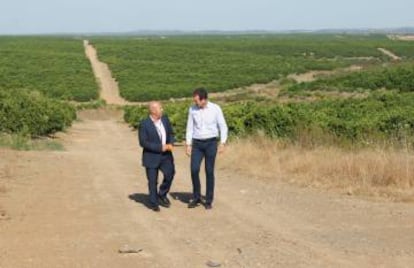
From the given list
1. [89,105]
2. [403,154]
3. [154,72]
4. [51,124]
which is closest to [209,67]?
[154,72]

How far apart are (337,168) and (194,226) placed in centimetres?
381

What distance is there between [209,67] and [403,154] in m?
72.2

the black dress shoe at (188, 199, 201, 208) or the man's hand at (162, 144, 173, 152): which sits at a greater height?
the man's hand at (162, 144, 173, 152)

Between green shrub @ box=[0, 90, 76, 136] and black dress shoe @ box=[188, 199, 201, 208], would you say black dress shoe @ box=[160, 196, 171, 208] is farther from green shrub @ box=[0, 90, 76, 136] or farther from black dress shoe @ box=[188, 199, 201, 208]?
green shrub @ box=[0, 90, 76, 136]

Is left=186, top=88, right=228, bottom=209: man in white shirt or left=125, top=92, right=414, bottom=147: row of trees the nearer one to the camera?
left=186, top=88, right=228, bottom=209: man in white shirt

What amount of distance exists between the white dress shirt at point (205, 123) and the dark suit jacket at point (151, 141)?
0.33 metres

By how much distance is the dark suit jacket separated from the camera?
955 centimetres

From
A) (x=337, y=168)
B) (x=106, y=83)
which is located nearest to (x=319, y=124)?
(x=337, y=168)

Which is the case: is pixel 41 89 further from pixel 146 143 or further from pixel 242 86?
pixel 146 143

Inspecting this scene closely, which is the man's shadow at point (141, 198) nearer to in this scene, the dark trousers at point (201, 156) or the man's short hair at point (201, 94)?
the dark trousers at point (201, 156)

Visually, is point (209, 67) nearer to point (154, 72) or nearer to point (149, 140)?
point (154, 72)

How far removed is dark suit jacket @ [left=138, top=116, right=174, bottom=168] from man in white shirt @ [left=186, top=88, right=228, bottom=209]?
0.35 m

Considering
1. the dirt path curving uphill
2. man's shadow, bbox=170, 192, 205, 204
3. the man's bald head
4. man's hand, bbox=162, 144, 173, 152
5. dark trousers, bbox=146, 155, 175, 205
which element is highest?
the man's bald head

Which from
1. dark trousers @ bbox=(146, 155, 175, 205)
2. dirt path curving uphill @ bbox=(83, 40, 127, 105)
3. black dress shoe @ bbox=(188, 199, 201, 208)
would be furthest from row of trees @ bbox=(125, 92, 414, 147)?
dirt path curving uphill @ bbox=(83, 40, 127, 105)
